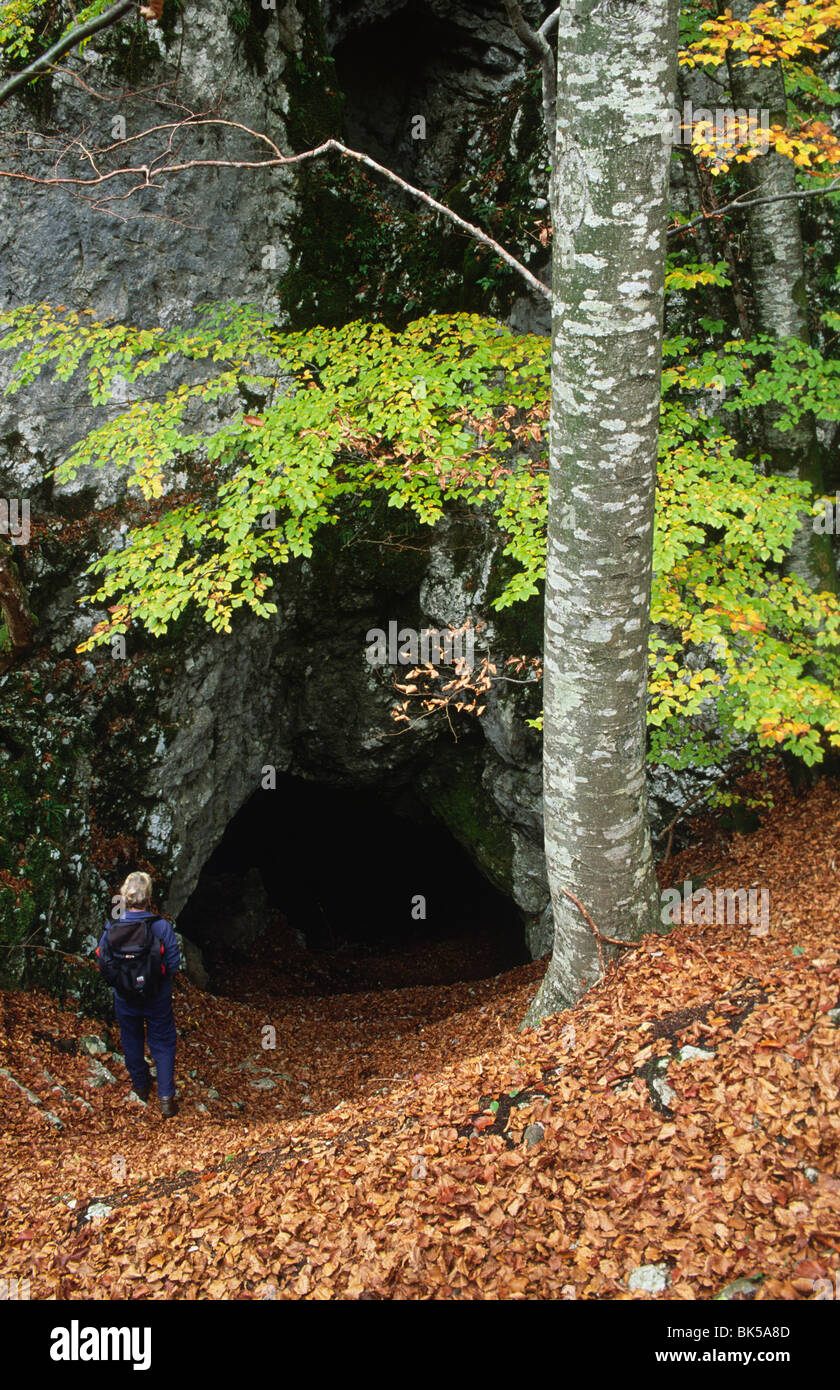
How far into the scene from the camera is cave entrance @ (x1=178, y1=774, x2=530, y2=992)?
11.5m

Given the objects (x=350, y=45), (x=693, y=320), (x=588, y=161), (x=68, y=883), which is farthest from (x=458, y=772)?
(x=350, y=45)

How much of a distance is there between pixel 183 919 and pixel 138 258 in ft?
29.6

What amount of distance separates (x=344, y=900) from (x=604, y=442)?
11.3 meters

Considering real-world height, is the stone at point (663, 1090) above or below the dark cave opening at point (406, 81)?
below

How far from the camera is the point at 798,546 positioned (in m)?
6.10

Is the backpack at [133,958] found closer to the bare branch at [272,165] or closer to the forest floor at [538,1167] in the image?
the forest floor at [538,1167]

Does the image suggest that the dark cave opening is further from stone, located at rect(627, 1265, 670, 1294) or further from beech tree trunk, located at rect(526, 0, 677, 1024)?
stone, located at rect(627, 1265, 670, 1294)

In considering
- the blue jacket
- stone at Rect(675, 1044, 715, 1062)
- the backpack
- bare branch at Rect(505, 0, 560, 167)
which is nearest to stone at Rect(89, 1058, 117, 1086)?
the backpack

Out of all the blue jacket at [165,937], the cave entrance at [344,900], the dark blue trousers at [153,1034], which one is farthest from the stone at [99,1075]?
the cave entrance at [344,900]

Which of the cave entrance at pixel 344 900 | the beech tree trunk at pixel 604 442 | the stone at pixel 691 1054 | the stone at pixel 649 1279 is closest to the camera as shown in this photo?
the stone at pixel 649 1279

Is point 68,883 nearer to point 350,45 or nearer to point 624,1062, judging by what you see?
point 624,1062

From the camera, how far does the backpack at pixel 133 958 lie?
495 centimetres

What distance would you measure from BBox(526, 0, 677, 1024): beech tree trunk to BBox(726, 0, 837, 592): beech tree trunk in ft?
10.9

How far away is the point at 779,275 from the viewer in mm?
6027
